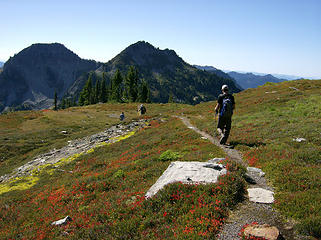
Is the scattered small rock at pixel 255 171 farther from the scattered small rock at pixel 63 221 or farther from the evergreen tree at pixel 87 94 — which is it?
the evergreen tree at pixel 87 94

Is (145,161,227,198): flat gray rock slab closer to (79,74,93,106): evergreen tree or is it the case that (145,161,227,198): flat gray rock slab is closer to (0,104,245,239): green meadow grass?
(0,104,245,239): green meadow grass

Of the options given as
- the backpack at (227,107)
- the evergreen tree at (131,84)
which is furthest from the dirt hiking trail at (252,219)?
the evergreen tree at (131,84)

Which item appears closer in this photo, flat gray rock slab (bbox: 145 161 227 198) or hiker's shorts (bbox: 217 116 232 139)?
flat gray rock slab (bbox: 145 161 227 198)

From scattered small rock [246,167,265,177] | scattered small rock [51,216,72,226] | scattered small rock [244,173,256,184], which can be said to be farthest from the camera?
scattered small rock [246,167,265,177]

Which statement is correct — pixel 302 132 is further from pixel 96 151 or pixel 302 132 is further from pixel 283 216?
pixel 96 151

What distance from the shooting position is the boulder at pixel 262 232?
543 cm

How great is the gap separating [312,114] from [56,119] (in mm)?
51420

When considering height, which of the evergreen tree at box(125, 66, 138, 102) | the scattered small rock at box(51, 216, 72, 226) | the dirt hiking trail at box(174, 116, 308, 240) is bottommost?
the scattered small rock at box(51, 216, 72, 226)

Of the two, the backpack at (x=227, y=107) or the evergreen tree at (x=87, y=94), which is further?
the evergreen tree at (x=87, y=94)

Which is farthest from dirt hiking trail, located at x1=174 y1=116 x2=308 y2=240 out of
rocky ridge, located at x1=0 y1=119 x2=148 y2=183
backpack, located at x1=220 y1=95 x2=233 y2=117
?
rocky ridge, located at x1=0 y1=119 x2=148 y2=183

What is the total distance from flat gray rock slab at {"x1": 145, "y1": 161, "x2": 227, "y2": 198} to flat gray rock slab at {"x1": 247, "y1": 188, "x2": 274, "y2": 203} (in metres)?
1.35

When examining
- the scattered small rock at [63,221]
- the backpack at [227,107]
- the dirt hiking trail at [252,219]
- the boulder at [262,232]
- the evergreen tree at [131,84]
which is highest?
the evergreen tree at [131,84]

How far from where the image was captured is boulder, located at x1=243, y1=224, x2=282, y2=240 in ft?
17.8

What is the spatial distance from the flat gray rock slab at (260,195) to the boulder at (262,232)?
5.51 feet
